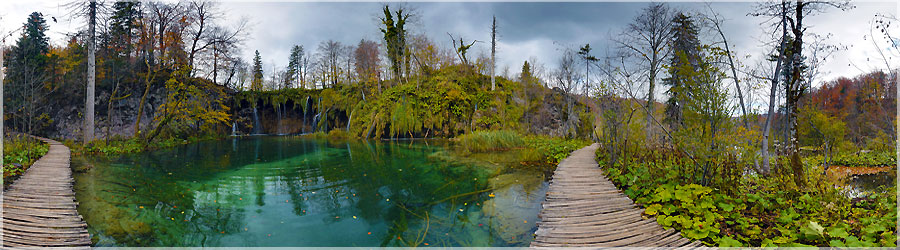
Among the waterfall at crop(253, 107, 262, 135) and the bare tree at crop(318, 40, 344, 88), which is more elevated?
the bare tree at crop(318, 40, 344, 88)

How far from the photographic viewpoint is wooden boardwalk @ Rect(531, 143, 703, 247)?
12.1ft

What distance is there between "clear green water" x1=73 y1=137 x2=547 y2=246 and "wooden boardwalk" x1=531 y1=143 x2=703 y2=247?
484 mm

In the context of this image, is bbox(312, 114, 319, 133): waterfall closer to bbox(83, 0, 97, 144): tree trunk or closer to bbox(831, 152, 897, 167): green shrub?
bbox(83, 0, 97, 144): tree trunk

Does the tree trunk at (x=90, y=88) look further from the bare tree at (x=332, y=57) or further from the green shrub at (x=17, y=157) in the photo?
the bare tree at (x=332, y=57)

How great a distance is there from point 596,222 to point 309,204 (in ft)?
15.7

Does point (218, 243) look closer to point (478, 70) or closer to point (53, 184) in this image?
point (53, 184)

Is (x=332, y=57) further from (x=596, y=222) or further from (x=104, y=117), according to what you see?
(x=596, y=222)

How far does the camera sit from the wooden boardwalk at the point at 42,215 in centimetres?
381

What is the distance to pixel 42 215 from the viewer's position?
450 cm

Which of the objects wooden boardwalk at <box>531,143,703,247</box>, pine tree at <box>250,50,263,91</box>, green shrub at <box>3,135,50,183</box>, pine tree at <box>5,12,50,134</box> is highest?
pine tree at <box>250,50,263,91</box>

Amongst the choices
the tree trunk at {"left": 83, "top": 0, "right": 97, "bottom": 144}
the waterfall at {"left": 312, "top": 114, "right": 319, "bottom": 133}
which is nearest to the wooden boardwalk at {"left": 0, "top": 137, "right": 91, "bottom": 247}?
the tree trunk at {"left": 83, "top": 0, "right": 97, "bottom": 144}

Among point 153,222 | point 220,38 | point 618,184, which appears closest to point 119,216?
point 153,222

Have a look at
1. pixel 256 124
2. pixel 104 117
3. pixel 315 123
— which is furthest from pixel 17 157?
pixel 256 124

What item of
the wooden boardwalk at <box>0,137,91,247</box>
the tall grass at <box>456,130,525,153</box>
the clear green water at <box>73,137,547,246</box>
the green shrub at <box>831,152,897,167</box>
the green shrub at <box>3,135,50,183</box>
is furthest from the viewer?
the tall grass at <box>456,130,525,153</box>
